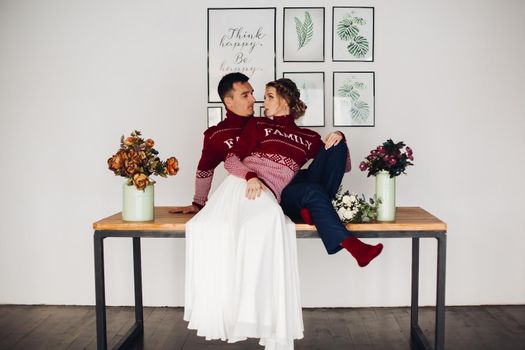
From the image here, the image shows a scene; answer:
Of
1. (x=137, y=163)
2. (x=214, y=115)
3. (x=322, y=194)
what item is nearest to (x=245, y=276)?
(x=322, y=194)

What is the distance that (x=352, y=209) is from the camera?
257cm

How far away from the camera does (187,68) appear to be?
3617 millimetres

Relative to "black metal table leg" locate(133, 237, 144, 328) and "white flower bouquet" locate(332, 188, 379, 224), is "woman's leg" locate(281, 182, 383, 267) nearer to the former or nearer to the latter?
"white flower bouquet" locate(332, 188, 379, 224)

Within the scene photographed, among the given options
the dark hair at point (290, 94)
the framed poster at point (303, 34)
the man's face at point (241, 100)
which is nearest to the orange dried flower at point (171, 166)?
the man's face at point (241, 100)

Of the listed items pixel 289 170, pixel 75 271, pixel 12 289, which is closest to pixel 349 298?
pixel 289 170

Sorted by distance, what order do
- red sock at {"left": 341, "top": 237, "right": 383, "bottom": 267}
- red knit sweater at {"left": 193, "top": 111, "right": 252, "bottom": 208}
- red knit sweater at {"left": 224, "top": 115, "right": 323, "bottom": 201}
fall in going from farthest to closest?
red knit sweater at {"left": 193, "top": 111, "right": 252, "bottom": 208} < red knit sweater at {"left": 224, "top": 115, "right": 323, "bottom": 201} < red sock at {"left": 341, "top": 237, "right": 383, "bottom": 267}

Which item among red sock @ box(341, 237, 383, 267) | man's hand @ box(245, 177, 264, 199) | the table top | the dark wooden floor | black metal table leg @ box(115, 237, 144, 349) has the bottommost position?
the dark wooden floor

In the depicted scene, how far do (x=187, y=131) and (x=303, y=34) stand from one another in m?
1.08

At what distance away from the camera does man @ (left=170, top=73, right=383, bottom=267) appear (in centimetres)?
242

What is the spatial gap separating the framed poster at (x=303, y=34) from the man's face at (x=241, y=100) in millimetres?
613

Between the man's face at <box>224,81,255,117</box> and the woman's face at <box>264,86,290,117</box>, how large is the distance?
0.56 ft

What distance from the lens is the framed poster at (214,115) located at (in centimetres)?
360

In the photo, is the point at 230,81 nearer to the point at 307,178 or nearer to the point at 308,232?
the point at 307,178

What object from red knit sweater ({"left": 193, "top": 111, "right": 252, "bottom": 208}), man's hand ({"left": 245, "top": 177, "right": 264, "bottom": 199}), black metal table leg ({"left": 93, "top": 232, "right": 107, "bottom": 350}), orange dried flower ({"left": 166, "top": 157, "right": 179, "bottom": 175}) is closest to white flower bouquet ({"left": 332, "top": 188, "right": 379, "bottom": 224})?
man's hand ({"left": 245, "top": 177, "right": 264, "bottom": 199})
